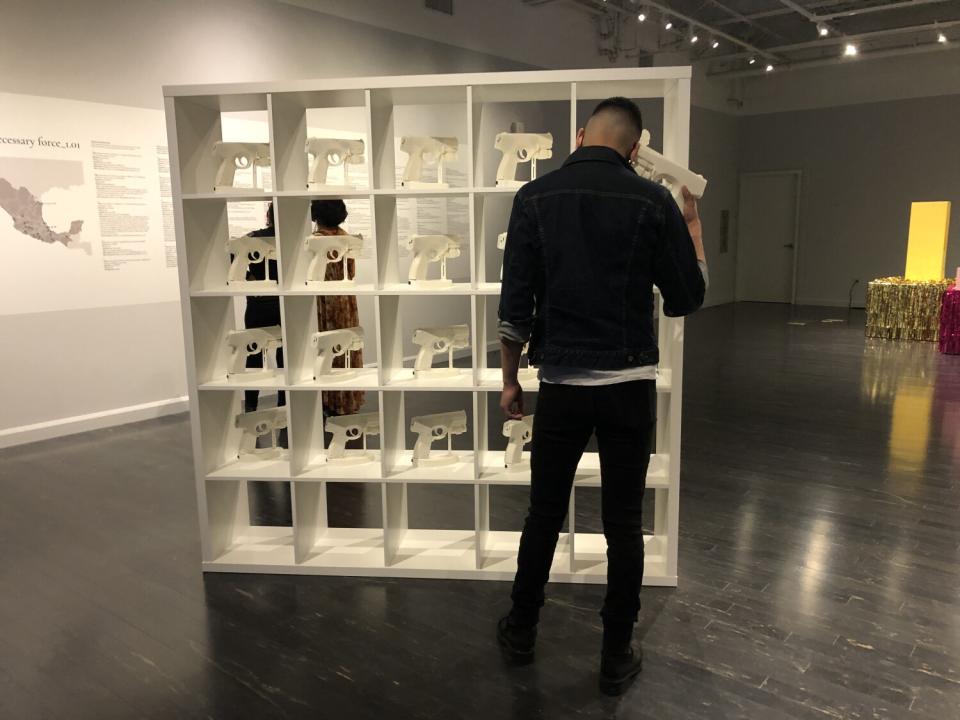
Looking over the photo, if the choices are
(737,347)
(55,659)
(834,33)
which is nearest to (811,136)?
(834,33)

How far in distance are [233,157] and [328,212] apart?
0.91 meters

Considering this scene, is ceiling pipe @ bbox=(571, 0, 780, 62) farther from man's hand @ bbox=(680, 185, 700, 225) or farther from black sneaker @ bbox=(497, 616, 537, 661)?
black sneaker @ bbox=(497, 616, 537, 661)

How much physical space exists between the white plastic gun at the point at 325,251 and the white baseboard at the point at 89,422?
9.82 ft

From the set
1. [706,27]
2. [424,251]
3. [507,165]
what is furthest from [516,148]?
[706,27]

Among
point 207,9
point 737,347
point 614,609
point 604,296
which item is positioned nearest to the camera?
point 604,296

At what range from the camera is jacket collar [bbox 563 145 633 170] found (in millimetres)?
1942

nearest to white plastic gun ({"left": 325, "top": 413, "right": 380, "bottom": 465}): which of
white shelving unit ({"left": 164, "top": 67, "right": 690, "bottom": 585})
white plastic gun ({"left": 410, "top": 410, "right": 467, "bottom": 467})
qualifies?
white shelving unit ({"left": 164, "top": 67, "right": 690, "bottom": 585})

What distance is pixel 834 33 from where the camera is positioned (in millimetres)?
9461

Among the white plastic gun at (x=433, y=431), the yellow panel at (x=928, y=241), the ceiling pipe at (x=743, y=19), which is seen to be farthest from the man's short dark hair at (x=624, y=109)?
the yellow panel at (x=928, y=241)

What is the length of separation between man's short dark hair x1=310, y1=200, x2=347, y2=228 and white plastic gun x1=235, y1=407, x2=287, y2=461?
1.10 metres

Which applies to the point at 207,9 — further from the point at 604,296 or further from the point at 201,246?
the point at 604,296

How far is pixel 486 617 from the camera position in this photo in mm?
2518

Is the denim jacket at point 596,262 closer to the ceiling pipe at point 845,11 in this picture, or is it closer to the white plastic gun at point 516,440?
the white plastic gun at point 516,440

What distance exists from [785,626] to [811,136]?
10958mm
